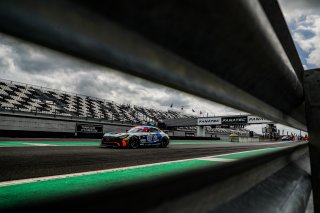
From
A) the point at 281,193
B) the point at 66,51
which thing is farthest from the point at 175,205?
the point at 281,193

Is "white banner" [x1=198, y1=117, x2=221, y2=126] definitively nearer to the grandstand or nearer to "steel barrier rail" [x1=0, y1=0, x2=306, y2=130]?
the grandstand

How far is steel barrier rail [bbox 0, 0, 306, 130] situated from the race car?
9135 mm

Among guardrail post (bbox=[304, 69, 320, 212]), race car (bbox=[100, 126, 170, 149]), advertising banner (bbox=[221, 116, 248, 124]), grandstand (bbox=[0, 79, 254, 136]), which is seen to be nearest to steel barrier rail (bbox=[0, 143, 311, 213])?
guardrail post (bbox=[304, 69, 320, 212])

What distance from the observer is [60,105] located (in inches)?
1459

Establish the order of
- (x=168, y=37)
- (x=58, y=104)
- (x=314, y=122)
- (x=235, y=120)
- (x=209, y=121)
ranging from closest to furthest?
(x=168, y=37)
(x=314, y=122)
(x=58, y=104)
(x=235, y=120)
(x=209, y=121)

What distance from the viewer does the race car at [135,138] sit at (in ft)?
33.1

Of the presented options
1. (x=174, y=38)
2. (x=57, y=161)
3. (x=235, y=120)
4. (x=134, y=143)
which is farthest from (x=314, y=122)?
(x=235, y=120)

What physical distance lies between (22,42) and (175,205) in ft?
2.04

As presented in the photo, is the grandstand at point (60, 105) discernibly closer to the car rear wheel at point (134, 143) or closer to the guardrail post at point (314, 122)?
the car rear wheel at point (134, 143)

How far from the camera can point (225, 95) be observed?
1296 millimetres

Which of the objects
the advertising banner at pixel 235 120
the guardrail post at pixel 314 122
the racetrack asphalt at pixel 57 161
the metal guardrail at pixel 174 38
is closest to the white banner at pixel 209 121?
the advertising banner at pixel 235 120

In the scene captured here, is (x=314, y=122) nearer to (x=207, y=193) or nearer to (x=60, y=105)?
(x=207, y=193)

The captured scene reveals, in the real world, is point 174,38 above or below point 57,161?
above

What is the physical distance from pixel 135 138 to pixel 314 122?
9.37 metres
